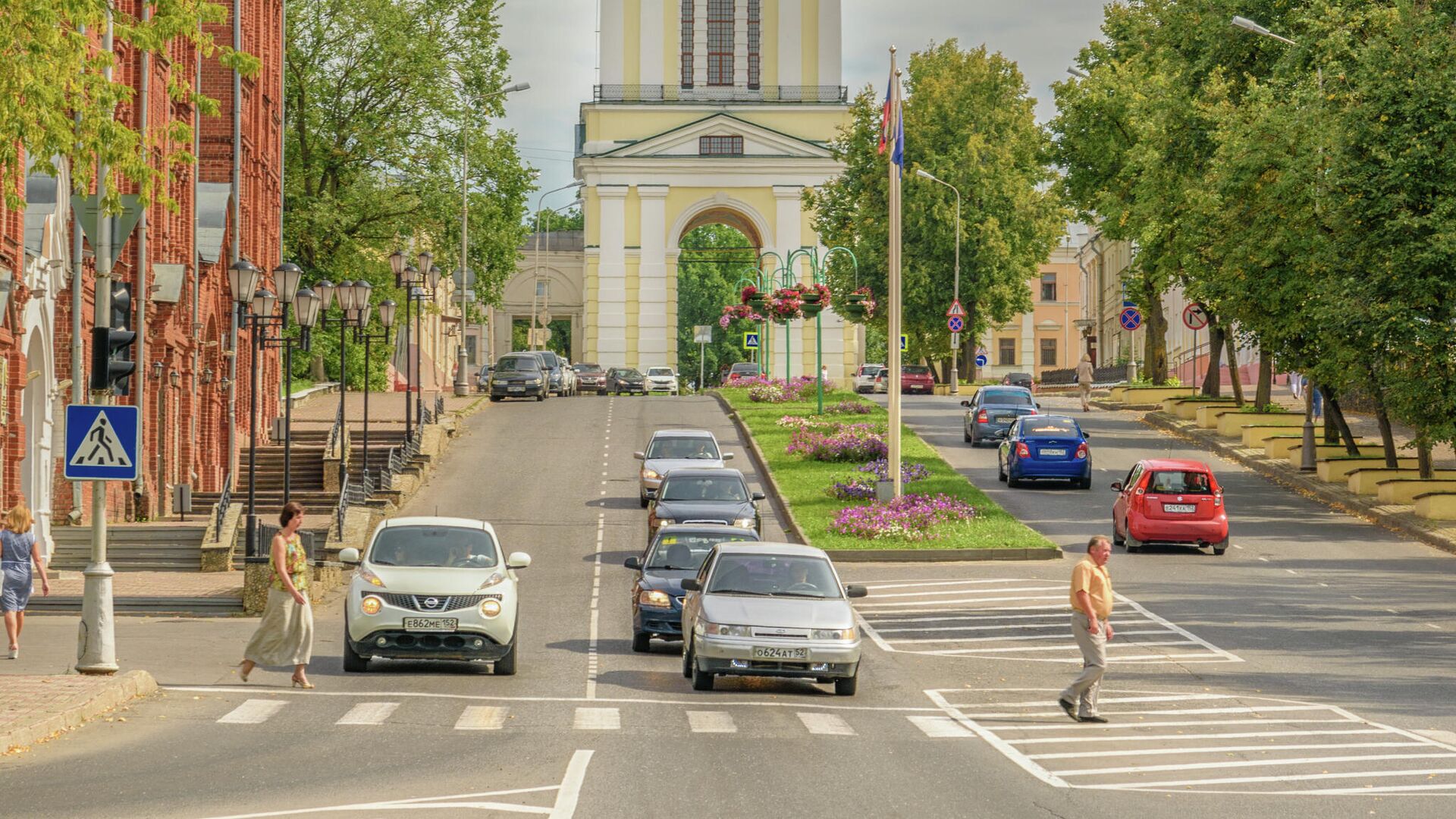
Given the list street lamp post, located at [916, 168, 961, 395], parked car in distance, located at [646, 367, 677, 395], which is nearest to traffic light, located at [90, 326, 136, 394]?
street lamp post, located at [916, 168, 961, 395]

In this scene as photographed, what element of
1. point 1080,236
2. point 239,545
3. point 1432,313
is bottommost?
point 239,545

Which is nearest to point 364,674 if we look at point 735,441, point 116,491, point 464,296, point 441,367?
point 116,491

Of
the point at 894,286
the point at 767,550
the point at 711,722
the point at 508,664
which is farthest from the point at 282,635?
the point at 894,286

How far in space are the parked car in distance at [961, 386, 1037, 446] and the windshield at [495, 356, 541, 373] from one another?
21.9 meters

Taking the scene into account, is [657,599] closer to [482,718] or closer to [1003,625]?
[1003,625]

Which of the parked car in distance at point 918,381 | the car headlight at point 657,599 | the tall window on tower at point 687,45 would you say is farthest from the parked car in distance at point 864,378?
the car headlight at point 657,599

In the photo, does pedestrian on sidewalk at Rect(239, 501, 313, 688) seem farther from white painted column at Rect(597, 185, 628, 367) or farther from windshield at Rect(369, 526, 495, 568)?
white painted column at Rect(597, 185, 628, 367)

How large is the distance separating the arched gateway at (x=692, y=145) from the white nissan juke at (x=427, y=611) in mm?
71885

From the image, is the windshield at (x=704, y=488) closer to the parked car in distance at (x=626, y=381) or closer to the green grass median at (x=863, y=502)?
the green grass median at (x=863, y=502)

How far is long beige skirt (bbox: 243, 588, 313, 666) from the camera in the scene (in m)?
18.0

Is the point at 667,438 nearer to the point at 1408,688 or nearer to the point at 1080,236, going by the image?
the point at 1408,688

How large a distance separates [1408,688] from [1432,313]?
18277 mm

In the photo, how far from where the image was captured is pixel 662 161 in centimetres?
9238

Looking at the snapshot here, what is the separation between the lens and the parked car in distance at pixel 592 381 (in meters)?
84.9
